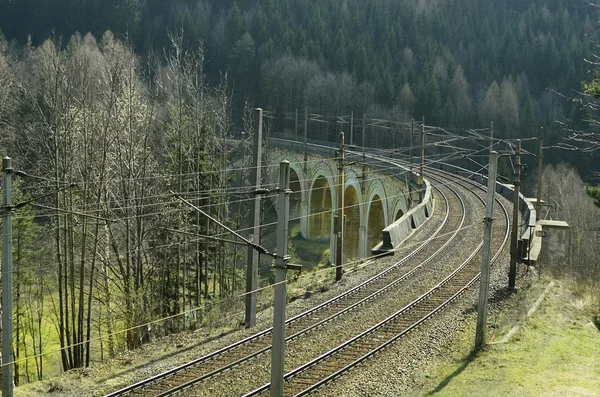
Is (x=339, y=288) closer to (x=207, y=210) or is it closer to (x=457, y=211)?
(x=207, y=210)

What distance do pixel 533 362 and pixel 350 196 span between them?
36.3m

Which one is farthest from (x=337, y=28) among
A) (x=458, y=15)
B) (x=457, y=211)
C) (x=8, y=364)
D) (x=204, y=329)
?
(x=8, y=364)

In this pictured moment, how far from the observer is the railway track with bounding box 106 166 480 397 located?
1256 cm

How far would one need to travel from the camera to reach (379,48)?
92.3m

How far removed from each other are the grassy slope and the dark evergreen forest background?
53.4 meters

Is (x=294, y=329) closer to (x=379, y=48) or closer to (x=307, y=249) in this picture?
(x=307, y=249)

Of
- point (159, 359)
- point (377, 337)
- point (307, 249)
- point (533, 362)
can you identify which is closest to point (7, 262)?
point (159, 359)

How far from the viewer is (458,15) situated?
332 feet

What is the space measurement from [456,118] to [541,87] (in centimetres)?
1751

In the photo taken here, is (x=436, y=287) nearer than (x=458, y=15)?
Yes

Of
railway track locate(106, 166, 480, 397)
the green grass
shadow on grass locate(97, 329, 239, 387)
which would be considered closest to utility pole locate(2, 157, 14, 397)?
railway track locate(106, 166, 480, 397)

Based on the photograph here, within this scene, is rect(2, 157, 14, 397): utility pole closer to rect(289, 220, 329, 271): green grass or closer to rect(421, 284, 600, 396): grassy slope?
rect(421, 284, 600, 396): grassy slope

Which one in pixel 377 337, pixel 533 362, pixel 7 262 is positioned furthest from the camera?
pixel 377 337

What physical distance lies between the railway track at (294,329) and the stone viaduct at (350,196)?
6.53 m
